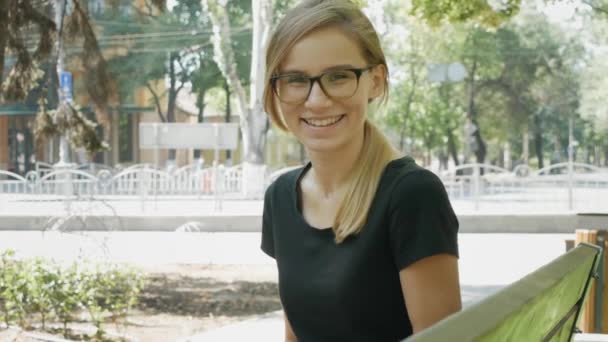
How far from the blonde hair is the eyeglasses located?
0.03 m

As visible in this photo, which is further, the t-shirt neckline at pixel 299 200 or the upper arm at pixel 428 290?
the t-shirt neckline at pixel 299 200

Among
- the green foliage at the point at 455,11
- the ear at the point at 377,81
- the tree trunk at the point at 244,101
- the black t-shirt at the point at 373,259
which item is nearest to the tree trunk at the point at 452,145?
the tree trunk at the point at 244,101

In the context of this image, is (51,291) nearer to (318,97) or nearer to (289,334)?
(289,334)

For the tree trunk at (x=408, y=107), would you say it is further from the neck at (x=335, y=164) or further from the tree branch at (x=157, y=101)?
the neck at (x=335, y=164)

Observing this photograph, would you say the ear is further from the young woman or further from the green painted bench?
the green painted bench

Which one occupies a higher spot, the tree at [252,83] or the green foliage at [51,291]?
the tree at [252,83]

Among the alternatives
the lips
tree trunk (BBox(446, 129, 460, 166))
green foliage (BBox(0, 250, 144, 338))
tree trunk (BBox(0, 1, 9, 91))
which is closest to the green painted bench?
the lips

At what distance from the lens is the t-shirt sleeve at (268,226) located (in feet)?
5.94

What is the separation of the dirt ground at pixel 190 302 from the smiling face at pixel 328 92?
16.3 feet

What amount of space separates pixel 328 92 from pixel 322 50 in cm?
7

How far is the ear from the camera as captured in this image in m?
1.62

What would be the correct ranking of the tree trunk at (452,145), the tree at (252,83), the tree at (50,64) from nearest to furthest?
the tree at (50,64)
the tree at (252,83)
the tree trunk at (452,145)

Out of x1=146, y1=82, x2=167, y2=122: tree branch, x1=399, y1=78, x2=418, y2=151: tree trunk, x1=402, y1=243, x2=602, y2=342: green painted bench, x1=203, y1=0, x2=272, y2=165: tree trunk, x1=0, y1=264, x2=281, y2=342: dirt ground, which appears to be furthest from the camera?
x1=399, y1=78, x2=418, y2=151: tree trunk

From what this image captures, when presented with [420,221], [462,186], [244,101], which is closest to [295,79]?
[420,221]
